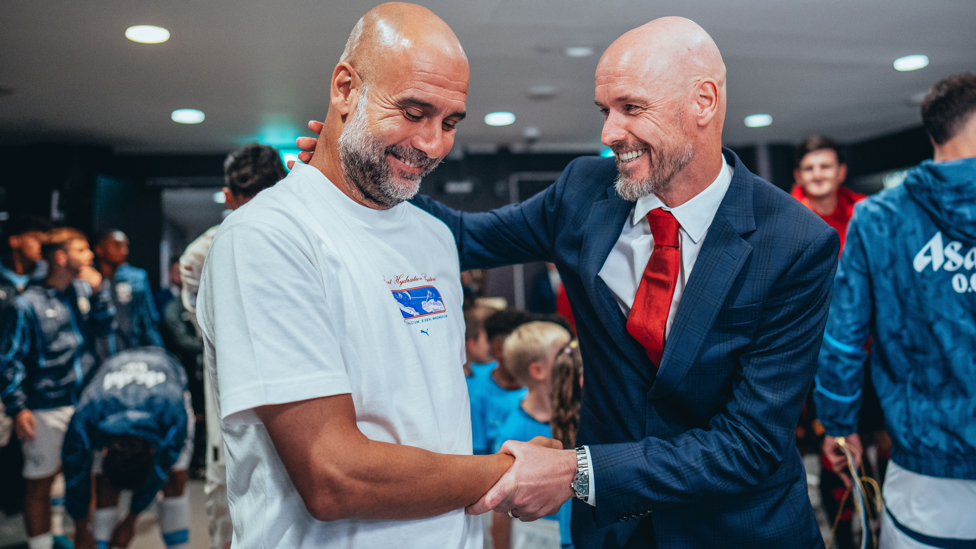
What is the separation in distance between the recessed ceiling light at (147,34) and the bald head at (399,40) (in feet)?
9.52

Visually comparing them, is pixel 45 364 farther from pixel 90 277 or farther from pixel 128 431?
pixel 128 431

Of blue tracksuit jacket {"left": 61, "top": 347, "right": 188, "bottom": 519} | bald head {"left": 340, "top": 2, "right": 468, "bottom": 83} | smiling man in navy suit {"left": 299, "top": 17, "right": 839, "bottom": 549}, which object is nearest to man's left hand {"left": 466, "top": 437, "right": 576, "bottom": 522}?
smiling man in navy suit {"left": 299, "top": 17, "right": 839, "bottom": 549}

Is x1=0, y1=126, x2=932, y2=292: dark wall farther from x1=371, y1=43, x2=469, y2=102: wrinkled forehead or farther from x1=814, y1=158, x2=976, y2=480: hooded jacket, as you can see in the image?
x1=371, y1=43, x2=469, y2=102: wrinkled forehead

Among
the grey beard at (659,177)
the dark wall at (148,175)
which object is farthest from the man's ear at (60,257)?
the grey beard at (659,177)

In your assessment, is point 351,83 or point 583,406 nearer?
point 351,83

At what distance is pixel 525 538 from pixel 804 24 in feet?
10.9

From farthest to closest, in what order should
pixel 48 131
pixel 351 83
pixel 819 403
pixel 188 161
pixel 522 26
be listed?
pixel 188 161 → pixel 48 131 → pixel 522 26 → pixel 819 403 → pixel 351 83

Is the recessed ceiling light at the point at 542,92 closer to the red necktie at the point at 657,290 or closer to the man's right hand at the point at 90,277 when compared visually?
the man's right hand at the point at 90,277

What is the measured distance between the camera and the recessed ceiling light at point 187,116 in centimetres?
524

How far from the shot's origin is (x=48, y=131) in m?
5.69

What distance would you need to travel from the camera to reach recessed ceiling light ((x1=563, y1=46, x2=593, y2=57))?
403 centimetres

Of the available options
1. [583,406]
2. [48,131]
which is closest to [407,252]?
[583,406]

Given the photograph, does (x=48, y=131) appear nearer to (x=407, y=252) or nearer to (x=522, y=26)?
(x=522, y=26)

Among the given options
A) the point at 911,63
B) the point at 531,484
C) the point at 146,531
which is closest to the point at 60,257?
the point at 146,531
